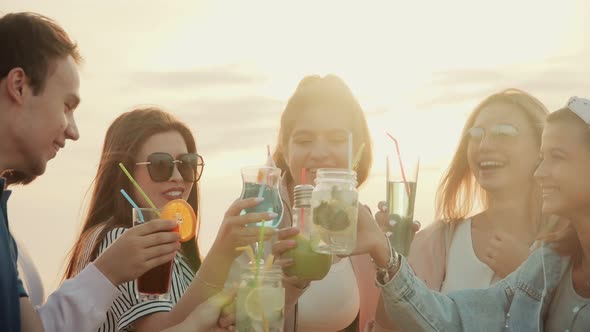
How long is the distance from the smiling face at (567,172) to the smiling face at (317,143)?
63.5 inches

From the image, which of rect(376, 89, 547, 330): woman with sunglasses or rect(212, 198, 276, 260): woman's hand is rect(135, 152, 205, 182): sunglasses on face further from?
rect(376, 89, 547, 330): woman with sunglasses

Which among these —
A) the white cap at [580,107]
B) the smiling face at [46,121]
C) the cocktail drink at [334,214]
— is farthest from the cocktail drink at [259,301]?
the white cap at [580,107]

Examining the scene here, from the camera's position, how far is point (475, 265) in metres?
5.97

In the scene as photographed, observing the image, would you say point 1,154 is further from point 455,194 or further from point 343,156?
point 455,194

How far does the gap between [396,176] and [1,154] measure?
2.40m

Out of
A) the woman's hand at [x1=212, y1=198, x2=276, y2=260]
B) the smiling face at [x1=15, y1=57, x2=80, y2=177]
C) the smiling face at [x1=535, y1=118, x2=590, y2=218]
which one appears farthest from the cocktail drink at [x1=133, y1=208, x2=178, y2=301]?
the smiling face at [x1=535, y1=118, x2=590, y2=218]

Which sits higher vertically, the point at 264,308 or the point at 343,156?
the point at 343,156

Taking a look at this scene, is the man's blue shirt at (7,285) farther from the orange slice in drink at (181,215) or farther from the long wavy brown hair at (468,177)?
the long wavy brown hair at (468,177)

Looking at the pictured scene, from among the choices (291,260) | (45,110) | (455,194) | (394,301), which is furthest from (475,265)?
(45,110)

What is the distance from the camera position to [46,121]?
3.91 m

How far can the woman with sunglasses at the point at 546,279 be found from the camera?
446 centimetres

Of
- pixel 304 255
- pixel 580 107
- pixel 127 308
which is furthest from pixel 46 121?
pixel 580 107

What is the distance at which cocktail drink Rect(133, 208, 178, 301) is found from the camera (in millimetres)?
4355

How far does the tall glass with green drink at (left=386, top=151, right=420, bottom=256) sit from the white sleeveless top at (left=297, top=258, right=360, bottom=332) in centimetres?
81
